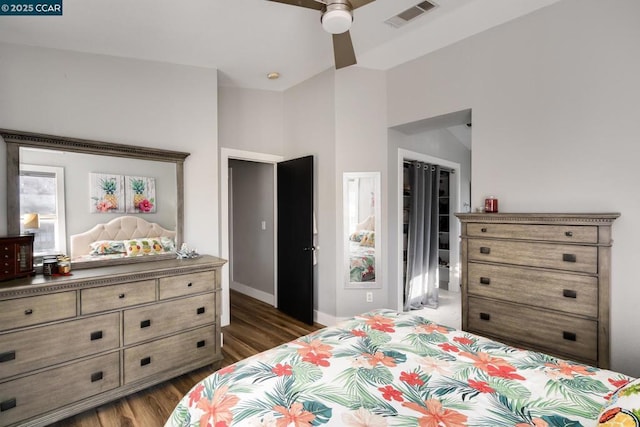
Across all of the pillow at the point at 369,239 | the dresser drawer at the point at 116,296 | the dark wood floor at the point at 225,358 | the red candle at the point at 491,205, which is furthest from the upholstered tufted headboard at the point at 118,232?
the red candle at the point at 491,205

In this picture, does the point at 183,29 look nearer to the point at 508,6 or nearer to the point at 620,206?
the point at 508,6

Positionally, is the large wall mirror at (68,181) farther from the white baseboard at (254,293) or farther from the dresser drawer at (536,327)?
the dresser drawer at (536,327)

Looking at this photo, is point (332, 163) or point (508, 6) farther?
point (332, 163)

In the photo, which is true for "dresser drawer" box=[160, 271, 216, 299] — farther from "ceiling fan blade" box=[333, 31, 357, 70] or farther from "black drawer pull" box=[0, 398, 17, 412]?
"ceiling fan blade" box=[333, 31, 357, 70]

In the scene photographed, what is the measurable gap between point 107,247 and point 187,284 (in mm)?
771

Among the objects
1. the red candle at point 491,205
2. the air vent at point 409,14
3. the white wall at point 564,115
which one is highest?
the air vent at point 409,14

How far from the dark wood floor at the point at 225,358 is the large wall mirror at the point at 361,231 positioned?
33.2 inches

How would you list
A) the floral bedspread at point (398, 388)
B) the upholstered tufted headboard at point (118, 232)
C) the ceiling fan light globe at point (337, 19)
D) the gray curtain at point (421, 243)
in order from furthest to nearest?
the gray curtain at point (421, 243) < the upholstered tufted headboard at point (118, 232) < the ceiling fan light globe at point (337, 19) < the floral bedspread at point (398, 388)

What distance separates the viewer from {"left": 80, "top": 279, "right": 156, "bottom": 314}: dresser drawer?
2.13m

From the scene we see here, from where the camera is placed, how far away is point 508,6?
7.95ft

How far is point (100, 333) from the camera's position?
218cm

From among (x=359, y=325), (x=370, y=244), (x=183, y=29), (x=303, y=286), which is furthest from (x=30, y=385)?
(x=370, y=244)

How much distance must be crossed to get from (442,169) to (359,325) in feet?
12.5

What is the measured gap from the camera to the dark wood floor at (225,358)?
6.84ft
